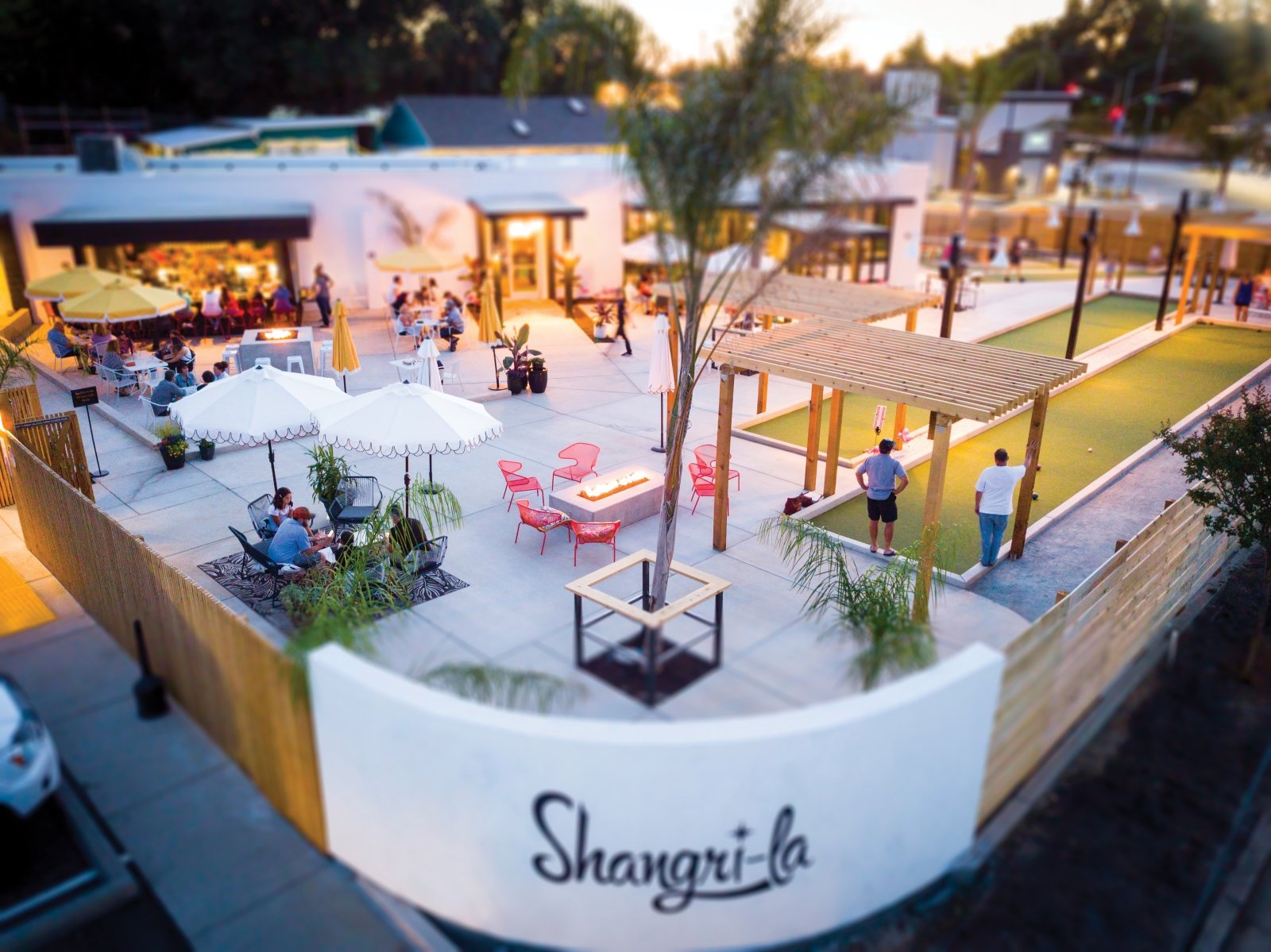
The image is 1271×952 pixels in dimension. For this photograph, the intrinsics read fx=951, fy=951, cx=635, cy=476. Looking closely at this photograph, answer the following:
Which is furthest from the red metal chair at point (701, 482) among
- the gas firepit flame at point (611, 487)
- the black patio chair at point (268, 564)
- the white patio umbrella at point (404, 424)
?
the black patio chair at point (268, 564)

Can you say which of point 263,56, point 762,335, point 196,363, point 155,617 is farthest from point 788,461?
point 263,56

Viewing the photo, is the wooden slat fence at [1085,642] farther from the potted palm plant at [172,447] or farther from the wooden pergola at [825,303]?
the potted palm plant at [172,447]

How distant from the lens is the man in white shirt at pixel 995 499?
434 inches

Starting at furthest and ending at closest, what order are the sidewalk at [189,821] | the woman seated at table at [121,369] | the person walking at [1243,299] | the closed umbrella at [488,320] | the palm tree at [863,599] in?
the person walking at [1243,299] → the closed umbrella at [488,320] → the woman seated at table at [121,369] → the palm tree at [863,599] → the sidewalk at [189,821]

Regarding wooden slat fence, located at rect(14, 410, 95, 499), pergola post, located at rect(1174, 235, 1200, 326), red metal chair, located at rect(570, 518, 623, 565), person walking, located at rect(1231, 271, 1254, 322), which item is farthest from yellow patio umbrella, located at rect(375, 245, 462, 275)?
person walking, located at rect(1231, 271, 1254, 322)

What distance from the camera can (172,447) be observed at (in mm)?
13914

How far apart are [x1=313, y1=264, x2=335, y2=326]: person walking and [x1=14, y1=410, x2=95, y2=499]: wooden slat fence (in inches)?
448

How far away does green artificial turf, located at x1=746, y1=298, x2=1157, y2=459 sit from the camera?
53.7 feet

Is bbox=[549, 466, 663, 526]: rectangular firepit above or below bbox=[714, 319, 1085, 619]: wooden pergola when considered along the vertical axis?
below

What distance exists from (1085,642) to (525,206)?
2070 cm

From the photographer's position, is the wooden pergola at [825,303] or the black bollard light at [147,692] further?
the wooden pergola at [825,303]

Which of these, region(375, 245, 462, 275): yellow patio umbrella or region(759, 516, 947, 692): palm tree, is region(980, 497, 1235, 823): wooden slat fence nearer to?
region(759, 516, 947, 692): palm tree

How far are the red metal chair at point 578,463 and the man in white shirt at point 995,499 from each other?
16.8 ft

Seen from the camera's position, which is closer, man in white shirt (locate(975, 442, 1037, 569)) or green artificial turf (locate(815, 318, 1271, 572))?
man in white shirt (locate(975, 442, 1037, 569))
